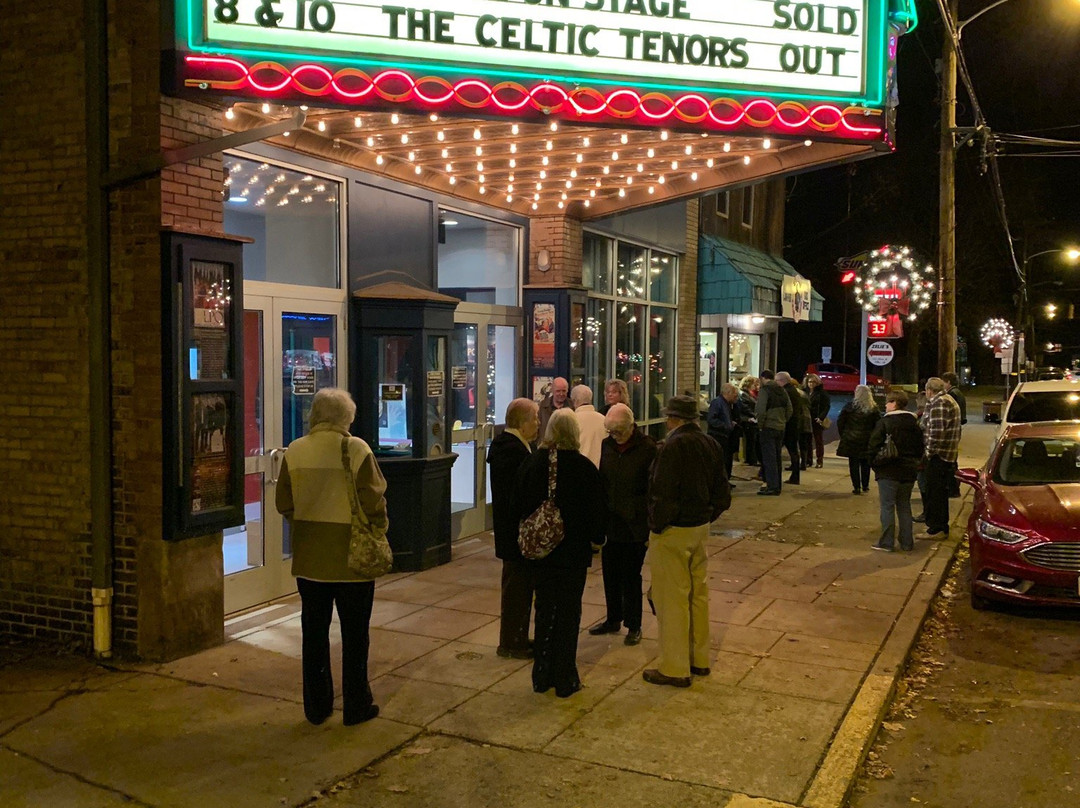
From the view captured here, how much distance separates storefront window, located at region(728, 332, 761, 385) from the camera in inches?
779

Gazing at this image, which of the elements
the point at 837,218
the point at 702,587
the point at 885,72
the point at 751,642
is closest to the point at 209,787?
the point at 702,587

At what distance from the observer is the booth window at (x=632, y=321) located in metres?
13.4

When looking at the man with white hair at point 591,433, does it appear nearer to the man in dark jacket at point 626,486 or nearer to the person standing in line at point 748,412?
the man in dark jacket at point 626,486

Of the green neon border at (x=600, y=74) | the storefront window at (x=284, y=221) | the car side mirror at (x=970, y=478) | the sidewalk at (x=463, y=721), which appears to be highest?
the green neon border at (x=600, y=74)

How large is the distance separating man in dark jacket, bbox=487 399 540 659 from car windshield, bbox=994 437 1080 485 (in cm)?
483

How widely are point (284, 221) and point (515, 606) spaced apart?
3924 millimetres

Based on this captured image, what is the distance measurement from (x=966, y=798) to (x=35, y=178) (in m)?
6.61

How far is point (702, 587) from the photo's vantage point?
613 cm

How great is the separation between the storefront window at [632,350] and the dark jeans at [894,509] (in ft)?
16.3

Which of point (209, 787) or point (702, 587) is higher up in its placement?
point (702, 587)

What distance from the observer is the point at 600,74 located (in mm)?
7109

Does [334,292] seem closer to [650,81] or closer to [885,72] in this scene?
[650,81]

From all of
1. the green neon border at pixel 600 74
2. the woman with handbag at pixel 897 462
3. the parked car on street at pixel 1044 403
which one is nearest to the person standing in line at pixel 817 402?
the parked car on street at pixel 1044 403

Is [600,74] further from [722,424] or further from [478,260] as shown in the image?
[722,424]
